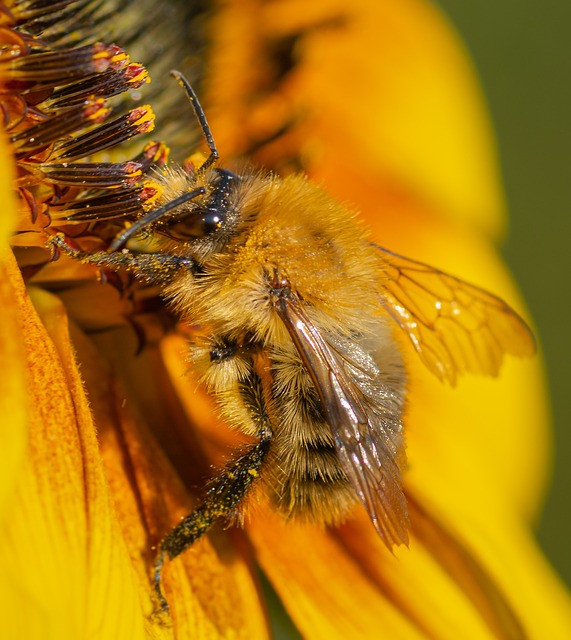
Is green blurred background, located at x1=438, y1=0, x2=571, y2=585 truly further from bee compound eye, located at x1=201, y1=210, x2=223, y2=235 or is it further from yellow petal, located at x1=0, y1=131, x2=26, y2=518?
yellow petal, located at x1=0, y1=131, x2=26, y2=518

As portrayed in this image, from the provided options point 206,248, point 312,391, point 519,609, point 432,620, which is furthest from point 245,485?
point 519,609

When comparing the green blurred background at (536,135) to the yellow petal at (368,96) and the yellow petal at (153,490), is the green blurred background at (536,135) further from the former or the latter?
the yellow petal at (153,490)

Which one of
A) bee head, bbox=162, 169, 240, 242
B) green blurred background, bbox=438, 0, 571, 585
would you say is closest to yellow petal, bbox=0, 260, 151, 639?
bee head, bbox=162, 169, 240, 242

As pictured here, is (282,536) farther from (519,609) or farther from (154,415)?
(519,609)

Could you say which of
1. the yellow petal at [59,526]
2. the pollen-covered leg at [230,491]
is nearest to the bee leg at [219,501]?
the pollen-covered leg at [230,491]

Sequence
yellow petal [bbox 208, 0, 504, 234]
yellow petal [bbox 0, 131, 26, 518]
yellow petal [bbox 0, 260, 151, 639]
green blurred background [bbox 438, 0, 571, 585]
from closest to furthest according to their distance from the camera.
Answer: yellow petal [bbox 0, 131, 26, 518], yellow petal [bbox 0, 260, 151, 639], yellow petal [bbox 208, 0, 504, 234], green blurred background [bbox 438, 0, 571, 585]

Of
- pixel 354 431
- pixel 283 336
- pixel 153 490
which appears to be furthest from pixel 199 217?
pixel 153 490
